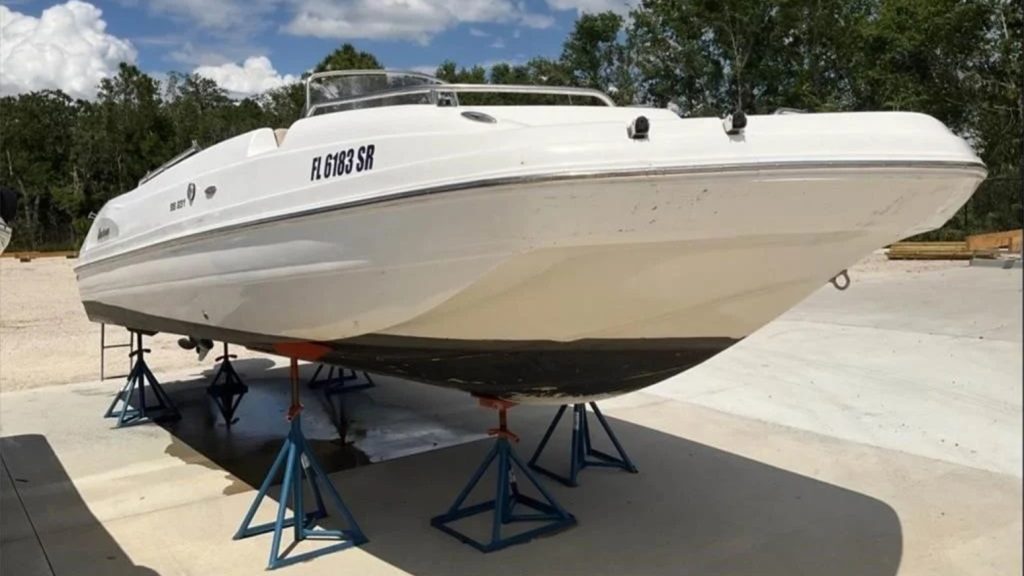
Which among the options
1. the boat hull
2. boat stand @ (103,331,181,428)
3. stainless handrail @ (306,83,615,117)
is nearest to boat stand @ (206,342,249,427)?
boat stand @ (103,331,181,428)

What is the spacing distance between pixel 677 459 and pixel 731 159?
295cm

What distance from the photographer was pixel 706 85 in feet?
99.0

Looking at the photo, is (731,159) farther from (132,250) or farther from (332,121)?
(132,250)

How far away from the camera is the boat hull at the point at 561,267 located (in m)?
2.86

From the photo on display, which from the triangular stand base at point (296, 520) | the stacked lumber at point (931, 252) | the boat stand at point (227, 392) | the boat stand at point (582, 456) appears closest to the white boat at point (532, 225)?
the triangular stand base at point (296, 520)

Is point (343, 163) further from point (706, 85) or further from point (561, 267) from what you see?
point (706, 85)

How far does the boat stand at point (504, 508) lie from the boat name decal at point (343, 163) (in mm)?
1325

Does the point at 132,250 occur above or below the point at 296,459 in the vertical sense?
above

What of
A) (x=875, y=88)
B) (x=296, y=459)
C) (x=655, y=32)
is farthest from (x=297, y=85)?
(x=296, y=459)

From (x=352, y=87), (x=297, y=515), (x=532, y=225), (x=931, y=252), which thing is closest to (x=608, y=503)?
(x=297, y=515)

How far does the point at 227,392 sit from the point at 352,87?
377cm

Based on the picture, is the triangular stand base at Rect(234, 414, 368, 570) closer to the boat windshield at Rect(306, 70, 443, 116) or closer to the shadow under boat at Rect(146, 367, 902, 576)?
the shadow under boat at Rect(146, 367, 902, 576)

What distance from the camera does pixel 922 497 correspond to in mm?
4438

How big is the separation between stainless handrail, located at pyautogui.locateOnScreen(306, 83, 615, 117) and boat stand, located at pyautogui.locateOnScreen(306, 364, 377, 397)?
3.90 metres
